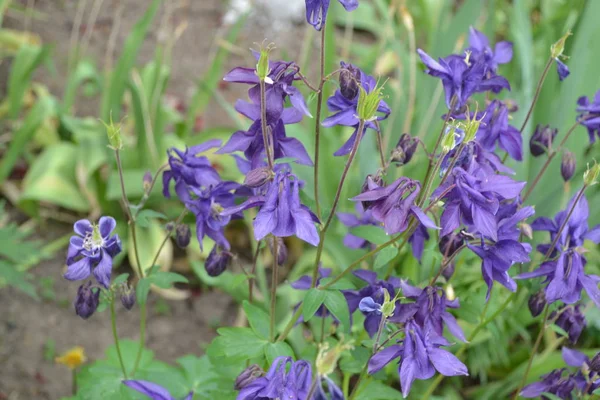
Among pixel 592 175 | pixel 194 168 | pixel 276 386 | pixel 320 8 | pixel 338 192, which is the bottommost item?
pixel 276 386

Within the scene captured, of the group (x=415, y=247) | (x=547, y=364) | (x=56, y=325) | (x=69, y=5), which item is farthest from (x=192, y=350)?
(x=69, y=5)

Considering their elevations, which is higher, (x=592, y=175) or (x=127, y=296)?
(x=592, y=175)

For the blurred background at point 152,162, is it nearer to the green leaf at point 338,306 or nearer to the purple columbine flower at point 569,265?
the purple columbine flower at point 569,265

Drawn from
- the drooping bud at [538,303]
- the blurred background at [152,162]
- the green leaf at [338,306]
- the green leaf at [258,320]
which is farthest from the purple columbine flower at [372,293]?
the blurred background at [152,162]

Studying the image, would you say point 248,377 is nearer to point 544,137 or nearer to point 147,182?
point 147,182

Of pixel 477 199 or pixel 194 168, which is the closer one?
pixel 477 199

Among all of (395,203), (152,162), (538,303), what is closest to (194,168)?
(395,203)

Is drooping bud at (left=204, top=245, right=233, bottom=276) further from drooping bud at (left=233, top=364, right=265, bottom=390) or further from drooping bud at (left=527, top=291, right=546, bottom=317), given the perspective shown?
drooping bud at (left=527, top=291, right=546, bottom=317)
